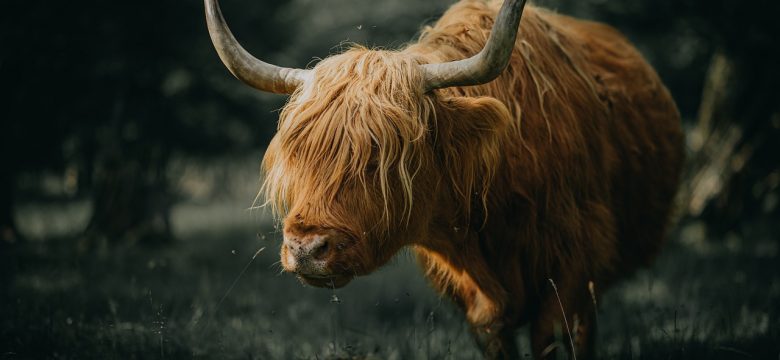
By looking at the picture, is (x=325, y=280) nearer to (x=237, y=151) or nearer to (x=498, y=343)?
(x=498, y=343)

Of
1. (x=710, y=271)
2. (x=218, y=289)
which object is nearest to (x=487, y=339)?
(x=218, y=289)

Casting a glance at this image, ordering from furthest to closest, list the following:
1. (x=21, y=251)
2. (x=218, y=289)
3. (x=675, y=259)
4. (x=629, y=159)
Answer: (x=675, y=259) < (x=21, y=251) < (x=218, y=289) < (x=629, y=159)

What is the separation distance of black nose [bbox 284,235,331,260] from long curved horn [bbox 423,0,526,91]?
85 centimetres

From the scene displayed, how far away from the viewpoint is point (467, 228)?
3.20 meters

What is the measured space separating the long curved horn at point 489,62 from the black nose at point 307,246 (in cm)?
85

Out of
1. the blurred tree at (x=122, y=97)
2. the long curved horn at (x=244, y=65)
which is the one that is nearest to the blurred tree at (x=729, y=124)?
the blurred tree at (x=122, y=97)

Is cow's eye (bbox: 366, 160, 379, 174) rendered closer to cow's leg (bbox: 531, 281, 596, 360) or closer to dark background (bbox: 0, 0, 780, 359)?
cow's leg (bbox: 531, 281, 596, 360)

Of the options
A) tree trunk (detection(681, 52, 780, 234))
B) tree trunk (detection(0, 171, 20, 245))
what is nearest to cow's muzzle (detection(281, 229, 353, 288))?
tree trunk (detection(0, 171, 20, 245))

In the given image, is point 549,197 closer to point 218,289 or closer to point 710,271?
point 218,289

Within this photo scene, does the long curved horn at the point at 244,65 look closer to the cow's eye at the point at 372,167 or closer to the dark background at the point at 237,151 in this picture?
the cow's eye at the point at 372,167

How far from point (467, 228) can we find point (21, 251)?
506cm

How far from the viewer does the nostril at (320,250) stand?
2.43 m

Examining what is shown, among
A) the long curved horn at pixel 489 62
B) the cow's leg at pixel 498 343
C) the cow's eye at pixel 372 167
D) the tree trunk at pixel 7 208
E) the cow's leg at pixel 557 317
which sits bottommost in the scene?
the tree trunk at pixel 7 208

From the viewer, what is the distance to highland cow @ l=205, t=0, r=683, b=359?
2.65 metres
